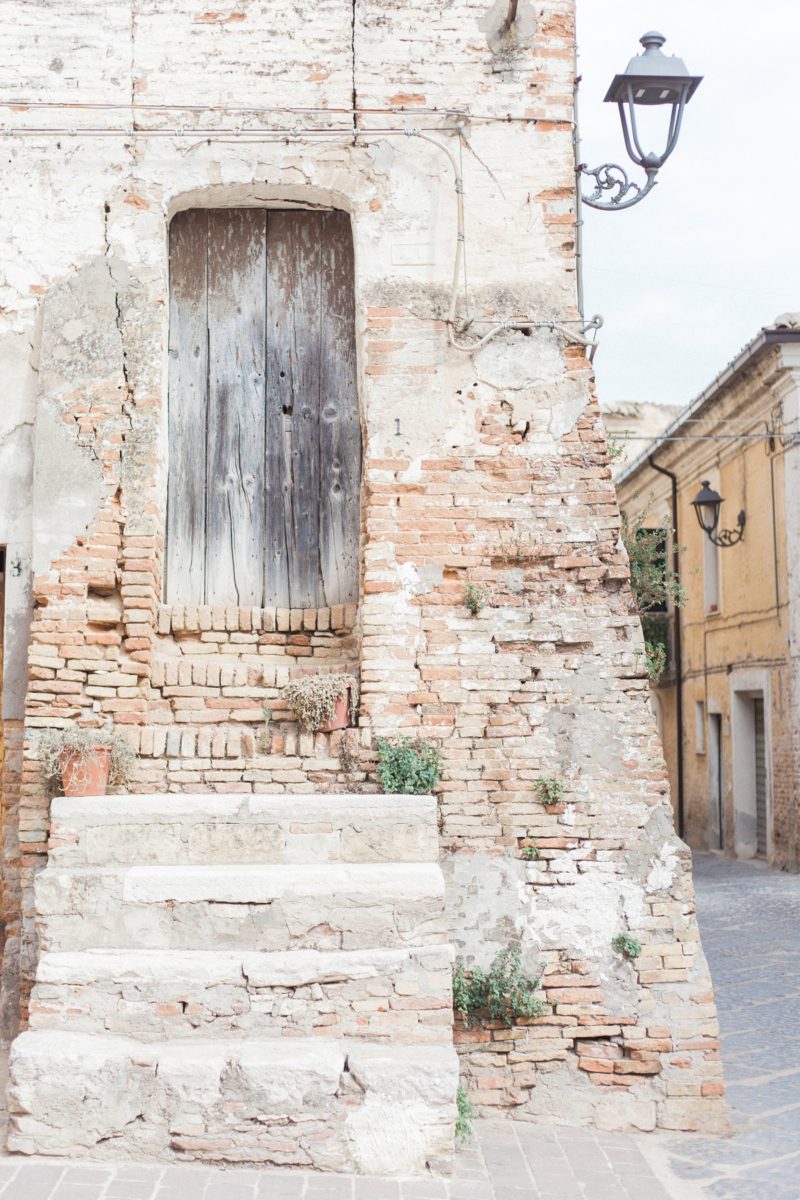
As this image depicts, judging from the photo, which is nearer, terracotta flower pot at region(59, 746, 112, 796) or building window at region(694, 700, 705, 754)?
terracotta flower pot at region(59, 746, 112, 796)

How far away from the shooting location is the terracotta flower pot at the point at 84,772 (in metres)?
5.49

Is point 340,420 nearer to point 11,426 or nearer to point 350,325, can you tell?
point 350,325

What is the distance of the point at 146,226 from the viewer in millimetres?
6184

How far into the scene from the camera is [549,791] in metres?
5.73

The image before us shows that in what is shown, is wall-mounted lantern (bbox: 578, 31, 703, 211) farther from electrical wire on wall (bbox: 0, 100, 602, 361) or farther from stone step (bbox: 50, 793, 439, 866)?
stone step (bbox: 50, 793, 439, 866)

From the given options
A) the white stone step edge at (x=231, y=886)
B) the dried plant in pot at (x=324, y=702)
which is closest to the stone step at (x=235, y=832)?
the white stone step edge at (x=231, y=886)

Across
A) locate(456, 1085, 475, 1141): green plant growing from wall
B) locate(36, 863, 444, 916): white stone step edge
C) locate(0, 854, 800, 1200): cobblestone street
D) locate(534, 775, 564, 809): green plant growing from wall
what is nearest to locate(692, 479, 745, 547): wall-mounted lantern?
locate(0, 854, 800, 1200): cobblestone street

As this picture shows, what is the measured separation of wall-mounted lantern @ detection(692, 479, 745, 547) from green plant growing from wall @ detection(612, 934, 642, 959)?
939 cm

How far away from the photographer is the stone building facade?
18.6ft

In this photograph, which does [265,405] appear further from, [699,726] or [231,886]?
[699,726]

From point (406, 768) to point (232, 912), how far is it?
51.4 inches

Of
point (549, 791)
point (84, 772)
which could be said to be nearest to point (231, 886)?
point (84, 772)

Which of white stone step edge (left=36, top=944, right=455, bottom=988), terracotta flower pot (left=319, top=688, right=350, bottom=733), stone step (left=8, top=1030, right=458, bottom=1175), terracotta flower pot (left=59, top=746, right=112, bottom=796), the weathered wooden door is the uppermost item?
the weathered wooden door

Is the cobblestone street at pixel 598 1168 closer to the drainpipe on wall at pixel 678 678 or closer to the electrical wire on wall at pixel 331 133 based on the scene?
the electrical wire on wall at pixel 331 133
